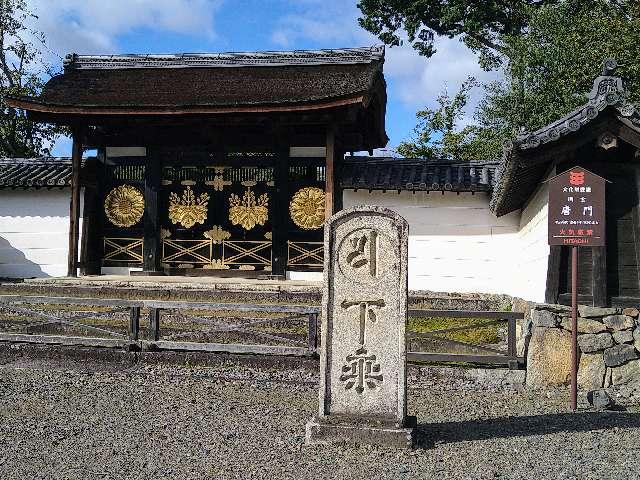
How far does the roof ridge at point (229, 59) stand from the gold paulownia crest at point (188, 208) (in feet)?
13.0

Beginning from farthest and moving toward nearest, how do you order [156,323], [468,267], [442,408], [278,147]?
[278,147] → [468,267] → [156,323] → [442,408]

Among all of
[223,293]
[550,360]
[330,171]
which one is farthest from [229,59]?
[550,360]

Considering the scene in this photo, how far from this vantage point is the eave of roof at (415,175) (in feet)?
45.4

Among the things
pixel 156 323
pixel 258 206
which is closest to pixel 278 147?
pixel 258 206

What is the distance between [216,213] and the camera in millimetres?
15555

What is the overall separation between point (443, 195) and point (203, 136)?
5.78m

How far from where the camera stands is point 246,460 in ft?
17.4

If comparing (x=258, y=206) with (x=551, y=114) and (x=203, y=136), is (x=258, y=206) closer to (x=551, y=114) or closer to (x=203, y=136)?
(x=203, y=136)

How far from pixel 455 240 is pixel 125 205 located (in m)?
7.79

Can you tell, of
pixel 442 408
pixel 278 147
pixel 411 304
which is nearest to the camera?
pixel 442 408

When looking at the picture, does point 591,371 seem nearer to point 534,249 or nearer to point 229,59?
point 534,249

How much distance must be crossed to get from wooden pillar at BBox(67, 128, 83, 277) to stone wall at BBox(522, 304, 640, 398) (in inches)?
410

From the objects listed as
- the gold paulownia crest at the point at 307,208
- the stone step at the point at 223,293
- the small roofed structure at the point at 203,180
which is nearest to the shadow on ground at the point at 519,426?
the stone step at the point at 223,293

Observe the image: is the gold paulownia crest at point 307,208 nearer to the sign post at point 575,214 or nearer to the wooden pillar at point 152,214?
the wooden pillar at point 152,214
